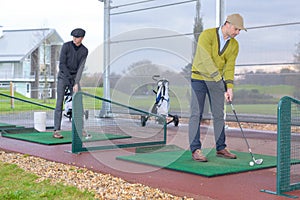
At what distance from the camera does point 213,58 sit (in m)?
5.14

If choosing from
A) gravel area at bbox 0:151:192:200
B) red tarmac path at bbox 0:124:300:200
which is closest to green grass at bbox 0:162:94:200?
gravel area at bbox 0:151:192:200

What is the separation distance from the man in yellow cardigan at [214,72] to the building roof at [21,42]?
2801 centimetres

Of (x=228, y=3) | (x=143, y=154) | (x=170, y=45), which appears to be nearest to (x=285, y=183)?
(x=143, y=154)

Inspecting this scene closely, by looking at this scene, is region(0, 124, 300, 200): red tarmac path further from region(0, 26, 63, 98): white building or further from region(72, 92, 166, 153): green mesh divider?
region(0, 26, 63, 98): white building

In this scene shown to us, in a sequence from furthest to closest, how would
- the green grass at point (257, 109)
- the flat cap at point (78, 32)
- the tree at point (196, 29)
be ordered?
the tree at point (196, 29) < the green grass at point (257, 109) < the flat cap at point (78, 32)

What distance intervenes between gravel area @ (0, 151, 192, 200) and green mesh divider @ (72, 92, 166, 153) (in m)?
0.73

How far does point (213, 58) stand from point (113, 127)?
453 centimetres

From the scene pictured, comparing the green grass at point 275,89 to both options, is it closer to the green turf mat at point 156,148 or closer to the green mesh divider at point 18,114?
the green turf mat at point 156,148

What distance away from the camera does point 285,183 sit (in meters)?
3.87

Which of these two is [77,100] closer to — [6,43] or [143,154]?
[143,154]

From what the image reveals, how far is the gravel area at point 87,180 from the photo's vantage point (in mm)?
3908

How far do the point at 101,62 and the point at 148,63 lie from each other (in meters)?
2.29

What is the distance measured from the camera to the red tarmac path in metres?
3.86

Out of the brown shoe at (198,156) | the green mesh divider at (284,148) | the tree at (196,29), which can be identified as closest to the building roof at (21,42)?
the tree at (196,29)
